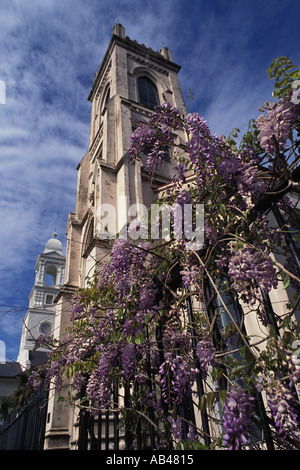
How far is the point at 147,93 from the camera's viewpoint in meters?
17.9

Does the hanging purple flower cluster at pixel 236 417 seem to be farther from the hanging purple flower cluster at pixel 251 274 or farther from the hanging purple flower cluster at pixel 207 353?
the hanging purple flower cluster at pixel 251 274

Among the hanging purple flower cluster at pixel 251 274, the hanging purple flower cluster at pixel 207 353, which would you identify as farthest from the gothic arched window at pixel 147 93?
the hanging purple flower cluster at pixel 207 353

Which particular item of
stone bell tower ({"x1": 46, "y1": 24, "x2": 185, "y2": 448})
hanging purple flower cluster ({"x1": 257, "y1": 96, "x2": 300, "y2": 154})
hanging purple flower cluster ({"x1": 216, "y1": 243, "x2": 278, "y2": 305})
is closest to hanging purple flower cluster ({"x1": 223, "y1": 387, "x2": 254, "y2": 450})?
hanging purple flower cluster ({"x1": 216, "y1": 243, "x2": 278, "y2": 305})

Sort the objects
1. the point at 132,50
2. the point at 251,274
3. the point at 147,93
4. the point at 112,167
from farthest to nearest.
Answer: the point at 132,50 → the point at 147,93 → the point at 112,167 → the point at 251,274

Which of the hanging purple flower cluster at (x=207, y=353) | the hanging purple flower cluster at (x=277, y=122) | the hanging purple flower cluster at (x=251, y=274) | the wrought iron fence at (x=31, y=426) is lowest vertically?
the wrought iron fence at (x=31, y=426)

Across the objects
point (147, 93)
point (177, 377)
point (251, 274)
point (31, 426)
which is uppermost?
point (147, 93)

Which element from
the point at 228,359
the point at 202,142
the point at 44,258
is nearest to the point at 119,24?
the point at 202,142

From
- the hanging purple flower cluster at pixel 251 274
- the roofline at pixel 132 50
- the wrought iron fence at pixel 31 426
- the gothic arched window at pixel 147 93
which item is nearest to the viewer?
the hanging purple flower cluster at pixel 251 274

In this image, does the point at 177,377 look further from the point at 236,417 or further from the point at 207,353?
the point at 236,417

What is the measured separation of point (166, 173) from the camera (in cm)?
1385

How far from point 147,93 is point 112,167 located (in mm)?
8237

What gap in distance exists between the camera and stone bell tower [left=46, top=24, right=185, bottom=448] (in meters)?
10.6

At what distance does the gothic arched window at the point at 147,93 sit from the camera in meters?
17.4

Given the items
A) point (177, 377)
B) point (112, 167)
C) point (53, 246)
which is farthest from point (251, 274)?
point (53, 246)
